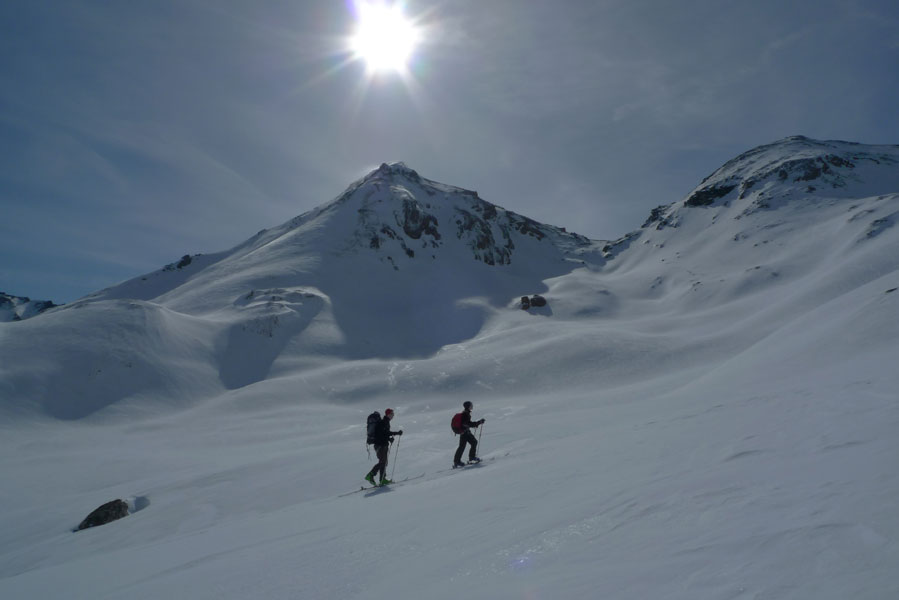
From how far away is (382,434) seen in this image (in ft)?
43.5

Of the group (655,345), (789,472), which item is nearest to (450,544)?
(789,472)

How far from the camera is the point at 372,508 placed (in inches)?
364

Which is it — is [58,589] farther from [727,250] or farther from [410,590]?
[727,250]

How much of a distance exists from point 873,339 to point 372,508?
15987 millimetres

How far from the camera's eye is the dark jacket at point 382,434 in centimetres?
1317

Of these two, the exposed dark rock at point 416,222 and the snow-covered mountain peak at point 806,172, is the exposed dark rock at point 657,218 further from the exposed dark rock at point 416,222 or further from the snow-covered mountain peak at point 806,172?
the exposed dark rock at point 416,222

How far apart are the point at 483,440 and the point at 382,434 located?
5.38m

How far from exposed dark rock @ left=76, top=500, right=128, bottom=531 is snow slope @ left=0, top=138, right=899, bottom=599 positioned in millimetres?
745

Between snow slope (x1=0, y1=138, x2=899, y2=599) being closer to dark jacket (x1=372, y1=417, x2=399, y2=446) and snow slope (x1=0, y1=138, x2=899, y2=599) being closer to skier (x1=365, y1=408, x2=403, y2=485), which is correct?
skier (x1=365, y1=408, x2=403, y2=485)

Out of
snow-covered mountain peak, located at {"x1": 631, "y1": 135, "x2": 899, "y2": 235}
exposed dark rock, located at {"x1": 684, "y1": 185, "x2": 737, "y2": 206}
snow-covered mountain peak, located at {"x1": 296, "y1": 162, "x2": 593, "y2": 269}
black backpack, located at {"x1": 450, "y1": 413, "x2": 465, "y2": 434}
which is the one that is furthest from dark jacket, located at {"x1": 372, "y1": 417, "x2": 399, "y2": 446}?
exposed dark rock, located at {"x1": 684, "y1": 185, "x2": 737, "y2": 206}

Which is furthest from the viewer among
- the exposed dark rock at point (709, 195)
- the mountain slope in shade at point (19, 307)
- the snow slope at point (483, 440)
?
the mountain slope in shade at point (19, 307)

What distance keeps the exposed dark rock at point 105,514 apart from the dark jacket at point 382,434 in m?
7.90

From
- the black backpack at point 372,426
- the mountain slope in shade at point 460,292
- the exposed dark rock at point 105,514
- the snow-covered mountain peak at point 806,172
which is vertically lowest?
the exposed dark rock at point 105,514

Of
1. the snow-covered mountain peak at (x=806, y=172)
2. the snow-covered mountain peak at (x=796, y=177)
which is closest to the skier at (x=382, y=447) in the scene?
the snow-covered mountain peak at (x=796, y=177)
